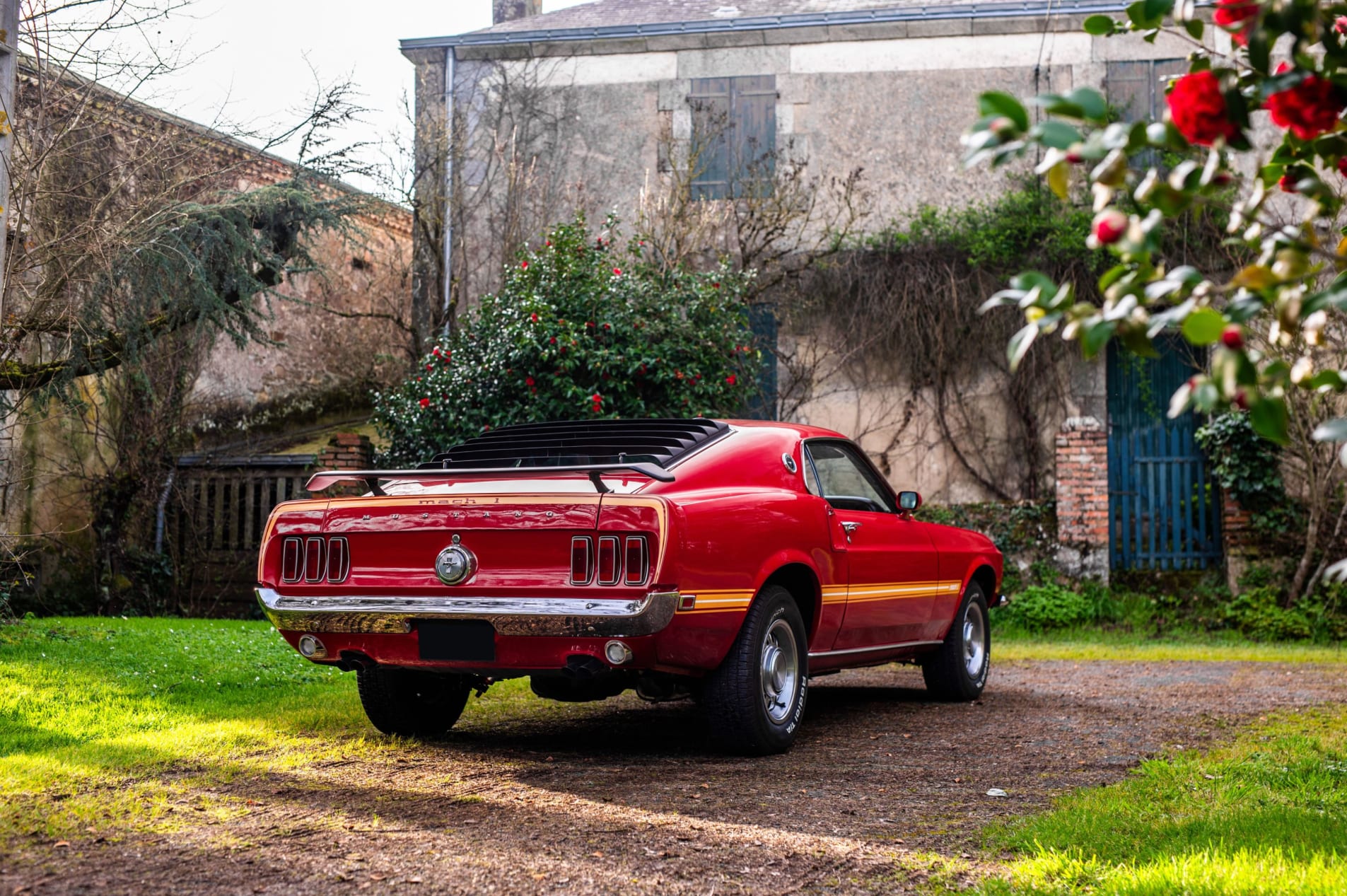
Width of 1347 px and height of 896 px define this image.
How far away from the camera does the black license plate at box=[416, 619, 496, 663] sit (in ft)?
17.2

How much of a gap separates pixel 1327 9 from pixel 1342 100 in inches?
13.6

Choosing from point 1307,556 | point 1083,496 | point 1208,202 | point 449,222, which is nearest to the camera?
point 1208,202

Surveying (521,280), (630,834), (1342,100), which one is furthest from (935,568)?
(521,280)

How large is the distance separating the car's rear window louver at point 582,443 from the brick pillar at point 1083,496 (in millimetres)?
8109

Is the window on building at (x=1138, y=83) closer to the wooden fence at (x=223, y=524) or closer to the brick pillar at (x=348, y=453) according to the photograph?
the brick pillar at (x=348, y=453)

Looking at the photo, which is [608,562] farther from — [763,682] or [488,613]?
[763,682]

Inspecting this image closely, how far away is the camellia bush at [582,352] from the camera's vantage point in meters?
11.7

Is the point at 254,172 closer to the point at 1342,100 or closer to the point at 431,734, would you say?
the point at 431,734

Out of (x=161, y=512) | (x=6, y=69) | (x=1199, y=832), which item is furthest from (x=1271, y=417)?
(x=161, y=512)

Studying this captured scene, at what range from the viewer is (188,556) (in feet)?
46.6

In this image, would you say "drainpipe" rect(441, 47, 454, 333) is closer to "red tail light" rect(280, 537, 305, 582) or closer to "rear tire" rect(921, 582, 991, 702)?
"rear tire" rect(921, 582, 991, 702)

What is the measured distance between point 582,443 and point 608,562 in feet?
4.94

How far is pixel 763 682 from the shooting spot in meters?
5.71

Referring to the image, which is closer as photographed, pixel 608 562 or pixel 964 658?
pixel 608 562
